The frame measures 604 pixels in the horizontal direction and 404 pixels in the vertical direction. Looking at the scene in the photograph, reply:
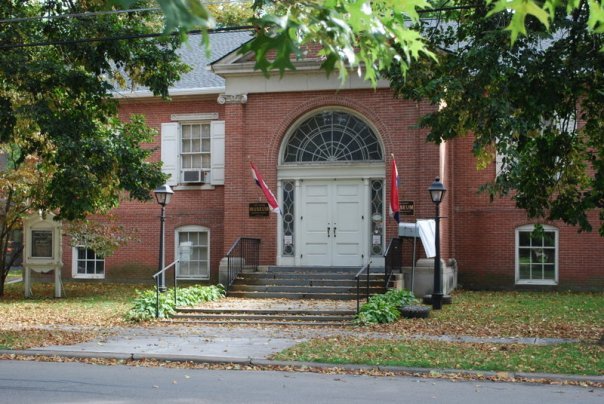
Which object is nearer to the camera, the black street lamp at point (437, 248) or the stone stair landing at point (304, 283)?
the black street lamp at point (437, 248)

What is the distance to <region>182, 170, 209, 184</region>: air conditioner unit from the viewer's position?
24.7 metres

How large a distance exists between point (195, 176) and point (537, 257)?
35.2 feet

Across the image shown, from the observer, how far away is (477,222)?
23516mm

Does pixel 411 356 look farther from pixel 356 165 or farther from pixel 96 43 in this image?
pixel 356 165

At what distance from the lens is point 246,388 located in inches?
373

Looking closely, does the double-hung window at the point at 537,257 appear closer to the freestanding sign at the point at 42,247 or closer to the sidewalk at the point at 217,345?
the sidewalk at the point at 217,345

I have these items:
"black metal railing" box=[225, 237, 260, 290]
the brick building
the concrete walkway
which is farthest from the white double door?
the concrete walkway

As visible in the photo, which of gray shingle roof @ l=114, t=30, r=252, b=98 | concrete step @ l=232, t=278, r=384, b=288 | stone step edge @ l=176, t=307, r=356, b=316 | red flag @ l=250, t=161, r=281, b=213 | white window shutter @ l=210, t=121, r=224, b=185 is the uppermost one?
gray shingle roof @ l=114, t=30, r=252, b=98

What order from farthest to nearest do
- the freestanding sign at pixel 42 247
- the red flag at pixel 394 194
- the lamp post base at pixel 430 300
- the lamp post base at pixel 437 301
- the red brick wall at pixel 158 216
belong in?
the red brick wall at pixel 158 216, the freestanding sign at pixel 42 247, the red flag at pixel 394 194, the lamp post base at pixel 430 300, the lamp post base at pixel 437 301

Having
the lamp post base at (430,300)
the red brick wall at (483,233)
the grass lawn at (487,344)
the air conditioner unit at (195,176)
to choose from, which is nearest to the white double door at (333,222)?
the lamp post base at (430,300)

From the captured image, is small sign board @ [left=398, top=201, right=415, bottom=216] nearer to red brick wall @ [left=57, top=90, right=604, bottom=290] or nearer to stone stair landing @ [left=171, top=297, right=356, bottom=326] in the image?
red brick wall @ [left=57, top=90, right=604, bottom=290]

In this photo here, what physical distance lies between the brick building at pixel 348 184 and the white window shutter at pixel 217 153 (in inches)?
1.2

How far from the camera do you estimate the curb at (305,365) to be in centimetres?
1009

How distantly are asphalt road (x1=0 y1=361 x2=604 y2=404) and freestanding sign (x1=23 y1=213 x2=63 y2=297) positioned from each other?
11.8 meters
